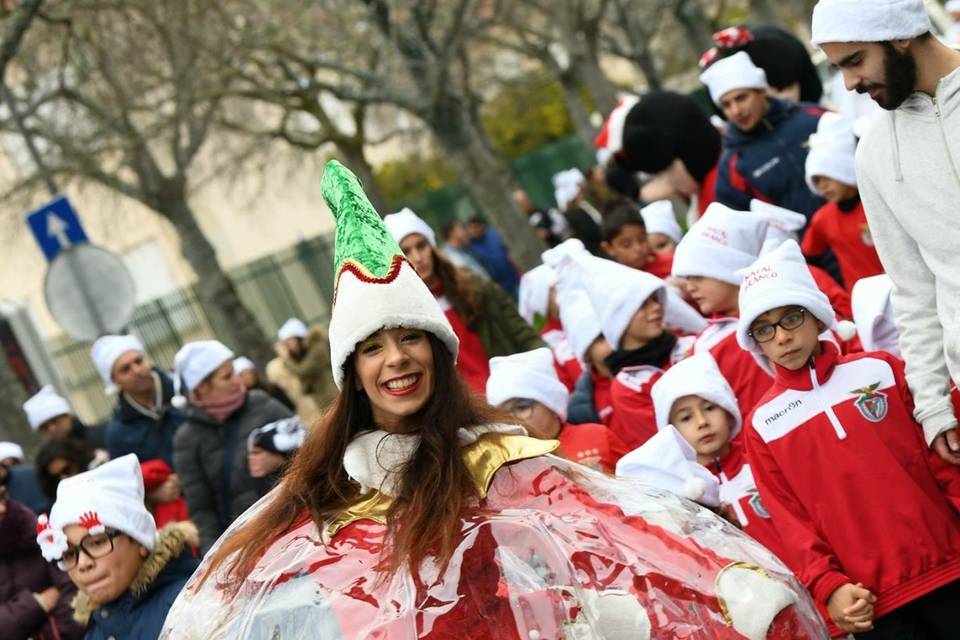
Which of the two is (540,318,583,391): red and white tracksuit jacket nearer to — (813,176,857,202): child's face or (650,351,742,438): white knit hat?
(813,176,857,202): child's face

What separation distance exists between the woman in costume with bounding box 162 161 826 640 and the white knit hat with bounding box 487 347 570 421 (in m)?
2.54

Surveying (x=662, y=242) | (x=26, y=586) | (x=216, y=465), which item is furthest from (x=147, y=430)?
(x=662, y=242)

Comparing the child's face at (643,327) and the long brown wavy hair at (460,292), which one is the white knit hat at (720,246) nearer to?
the child's face at (643,327)

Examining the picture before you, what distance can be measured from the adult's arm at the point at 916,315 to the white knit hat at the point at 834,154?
2.38 m

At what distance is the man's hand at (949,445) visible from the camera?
4.82 meters

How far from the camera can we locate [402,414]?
4148 mm

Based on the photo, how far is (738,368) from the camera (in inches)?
245

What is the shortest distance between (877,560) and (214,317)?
24.2 m

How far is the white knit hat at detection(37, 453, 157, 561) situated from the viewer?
5789 millimetres

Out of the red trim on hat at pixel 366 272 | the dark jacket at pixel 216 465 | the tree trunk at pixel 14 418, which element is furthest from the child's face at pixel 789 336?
the tree trunk at pixel 14 418

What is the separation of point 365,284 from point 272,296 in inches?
1138

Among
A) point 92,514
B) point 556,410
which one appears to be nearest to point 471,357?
point 556,410

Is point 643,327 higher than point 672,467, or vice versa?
point 643,327

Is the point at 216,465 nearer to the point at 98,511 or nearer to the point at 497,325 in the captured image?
the point at 497,325
